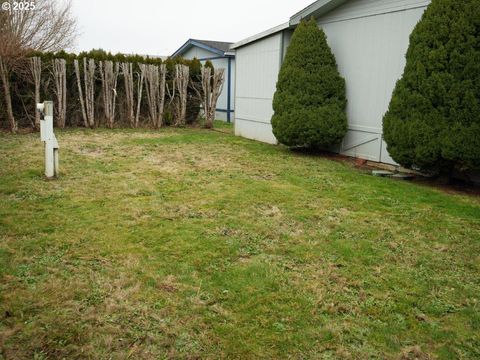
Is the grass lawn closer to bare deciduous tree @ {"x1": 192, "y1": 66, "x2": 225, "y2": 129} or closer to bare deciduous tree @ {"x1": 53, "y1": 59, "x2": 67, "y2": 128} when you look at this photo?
bare deciduous tree @ {"x1": 53, "y1": 59, "x2": 67, "y2": 128}

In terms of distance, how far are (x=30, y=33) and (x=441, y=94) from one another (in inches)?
597

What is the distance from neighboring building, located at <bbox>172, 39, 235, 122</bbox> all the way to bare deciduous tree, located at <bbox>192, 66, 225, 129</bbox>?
2647 millimetres

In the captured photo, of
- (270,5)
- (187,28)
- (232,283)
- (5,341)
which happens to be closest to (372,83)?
(232,283)

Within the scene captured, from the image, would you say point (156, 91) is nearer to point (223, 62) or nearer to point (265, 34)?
point (265, 34)

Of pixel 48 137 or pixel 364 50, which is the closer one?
pixel 48 137

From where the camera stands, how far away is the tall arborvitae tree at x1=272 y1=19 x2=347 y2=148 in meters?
8.10

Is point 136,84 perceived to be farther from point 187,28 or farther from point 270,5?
point 187,28

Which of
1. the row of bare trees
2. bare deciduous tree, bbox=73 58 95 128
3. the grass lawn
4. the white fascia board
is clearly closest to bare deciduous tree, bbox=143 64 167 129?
the row of bare trees

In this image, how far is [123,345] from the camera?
225 centimetres

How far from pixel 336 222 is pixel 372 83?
4.35 meters

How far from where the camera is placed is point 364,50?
7.87 metres
